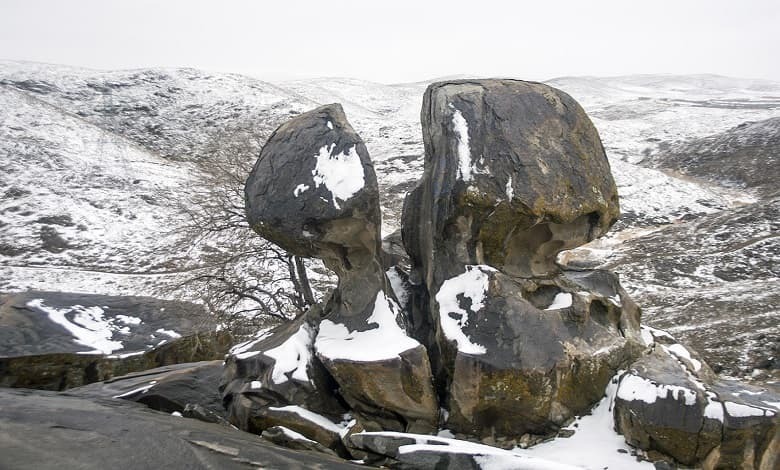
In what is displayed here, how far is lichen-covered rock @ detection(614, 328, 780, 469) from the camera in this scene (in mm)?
5594

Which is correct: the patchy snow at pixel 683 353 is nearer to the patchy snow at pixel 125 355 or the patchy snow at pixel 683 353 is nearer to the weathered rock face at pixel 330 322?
the weathered rock face at pixel 330 322

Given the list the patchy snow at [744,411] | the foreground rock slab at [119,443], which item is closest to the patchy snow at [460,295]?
the foreground rock slab at [119,443]

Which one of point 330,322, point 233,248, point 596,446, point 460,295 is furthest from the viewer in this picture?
point 233,248

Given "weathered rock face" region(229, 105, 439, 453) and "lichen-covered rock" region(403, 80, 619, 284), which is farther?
"lichen-covered rock" region(403, 80, 619, 284)

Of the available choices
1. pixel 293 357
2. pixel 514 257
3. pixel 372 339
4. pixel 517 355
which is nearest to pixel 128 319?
pixel 293 357

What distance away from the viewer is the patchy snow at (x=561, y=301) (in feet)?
22.5

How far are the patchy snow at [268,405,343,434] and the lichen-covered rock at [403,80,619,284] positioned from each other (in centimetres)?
218

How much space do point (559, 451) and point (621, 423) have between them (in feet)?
2.43

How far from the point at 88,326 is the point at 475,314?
6.12m

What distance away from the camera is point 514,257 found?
7352 mm

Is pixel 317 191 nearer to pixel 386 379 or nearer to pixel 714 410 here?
pixel 386 379

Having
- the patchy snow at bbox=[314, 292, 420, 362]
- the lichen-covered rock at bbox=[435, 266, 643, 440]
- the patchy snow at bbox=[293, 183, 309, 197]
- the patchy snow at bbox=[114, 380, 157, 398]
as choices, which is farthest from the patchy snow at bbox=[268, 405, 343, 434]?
the patchy snow at bbox=[293, 183, 309, 197]

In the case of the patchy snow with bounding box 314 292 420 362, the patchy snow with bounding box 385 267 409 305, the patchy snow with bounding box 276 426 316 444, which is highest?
the patchy snow with bounding box 385 267 409 305

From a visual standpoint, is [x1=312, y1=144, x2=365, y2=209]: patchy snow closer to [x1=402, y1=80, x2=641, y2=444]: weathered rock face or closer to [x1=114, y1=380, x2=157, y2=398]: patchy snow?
[x1=402, y1=80, x2=641, y2=444]: weathered rock face
